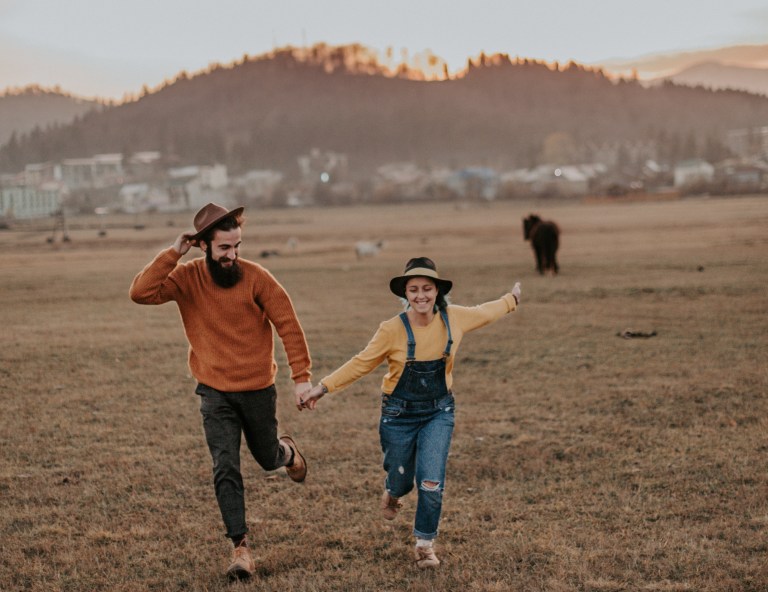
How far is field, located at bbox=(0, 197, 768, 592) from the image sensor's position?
470 cm

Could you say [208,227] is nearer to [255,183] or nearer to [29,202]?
[29,202]

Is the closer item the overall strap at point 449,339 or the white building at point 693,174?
the overall strap at point 449,339

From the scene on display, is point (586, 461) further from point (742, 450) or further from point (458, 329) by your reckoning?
point (458, 329)

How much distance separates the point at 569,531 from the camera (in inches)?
205

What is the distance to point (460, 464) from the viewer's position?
6.69m

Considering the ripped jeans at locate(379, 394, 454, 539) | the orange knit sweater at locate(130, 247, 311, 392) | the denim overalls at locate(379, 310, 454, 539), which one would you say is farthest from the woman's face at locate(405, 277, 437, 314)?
the orange knit sweater at locate(130, 247, 311, 392)

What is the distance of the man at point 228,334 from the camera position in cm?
458

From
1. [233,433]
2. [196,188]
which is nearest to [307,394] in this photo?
[233,433]

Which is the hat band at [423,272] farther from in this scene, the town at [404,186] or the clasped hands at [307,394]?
the town at [404,186]

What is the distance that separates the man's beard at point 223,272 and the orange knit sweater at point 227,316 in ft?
0.12

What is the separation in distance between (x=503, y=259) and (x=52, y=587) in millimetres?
22925

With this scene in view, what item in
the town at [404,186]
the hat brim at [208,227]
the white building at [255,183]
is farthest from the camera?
the white building at [255,183]

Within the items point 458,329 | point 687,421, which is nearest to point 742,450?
point 687,421

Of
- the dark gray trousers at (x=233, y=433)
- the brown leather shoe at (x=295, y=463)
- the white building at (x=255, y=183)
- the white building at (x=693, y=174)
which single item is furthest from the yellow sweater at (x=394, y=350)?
the white building at (x=255, y=183)
